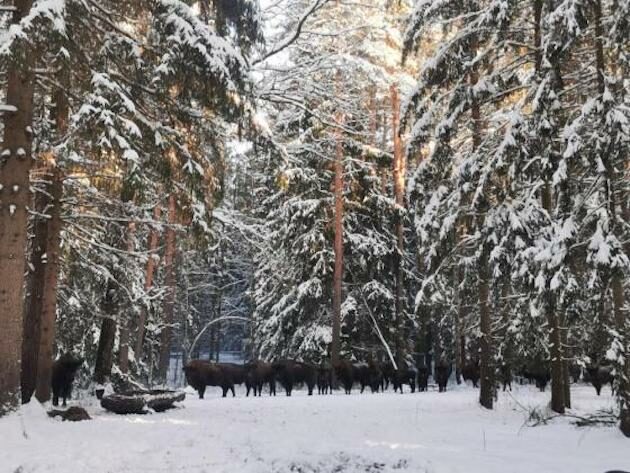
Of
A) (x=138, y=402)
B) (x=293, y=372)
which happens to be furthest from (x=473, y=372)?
(x=138, y=402)

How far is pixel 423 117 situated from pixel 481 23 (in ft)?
9.97

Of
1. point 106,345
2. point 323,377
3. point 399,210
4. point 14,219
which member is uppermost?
point 399,210

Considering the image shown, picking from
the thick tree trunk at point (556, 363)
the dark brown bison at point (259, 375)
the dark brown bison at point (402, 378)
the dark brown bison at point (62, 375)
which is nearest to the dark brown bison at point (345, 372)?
the dark brown bison at point (402, 378)

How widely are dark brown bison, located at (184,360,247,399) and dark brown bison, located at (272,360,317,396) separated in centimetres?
127

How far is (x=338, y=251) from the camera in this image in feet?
83.6

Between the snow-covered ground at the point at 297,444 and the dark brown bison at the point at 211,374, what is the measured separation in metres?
7.19

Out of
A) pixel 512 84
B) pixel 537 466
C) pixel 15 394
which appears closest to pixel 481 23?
pixel 512 84

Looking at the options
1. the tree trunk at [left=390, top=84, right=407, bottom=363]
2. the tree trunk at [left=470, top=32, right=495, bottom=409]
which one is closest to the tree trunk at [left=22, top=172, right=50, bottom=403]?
the tree trunk at [left=470, top=32, right=495, bottom=409]

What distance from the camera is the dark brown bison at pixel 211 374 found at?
20375 mm

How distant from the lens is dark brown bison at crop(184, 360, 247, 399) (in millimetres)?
20375

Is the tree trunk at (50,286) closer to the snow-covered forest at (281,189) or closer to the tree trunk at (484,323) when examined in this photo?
the snow-covered forest at (281,189)

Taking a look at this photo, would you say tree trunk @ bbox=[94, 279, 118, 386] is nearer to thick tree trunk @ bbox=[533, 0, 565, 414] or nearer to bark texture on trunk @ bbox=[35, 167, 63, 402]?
bark texture on trunk @ bbox=[35, 167, 63, 402]

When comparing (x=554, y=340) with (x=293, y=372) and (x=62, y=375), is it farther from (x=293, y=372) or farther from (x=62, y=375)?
(x=62, y=375)

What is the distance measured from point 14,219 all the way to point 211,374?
11.9 meters
